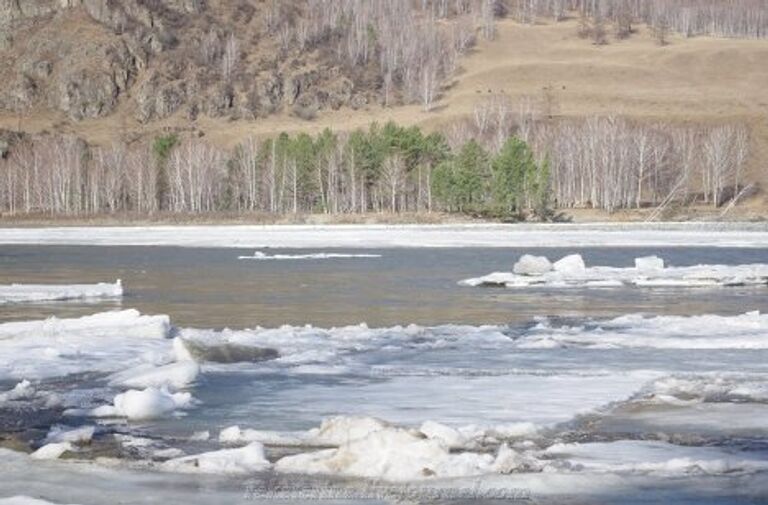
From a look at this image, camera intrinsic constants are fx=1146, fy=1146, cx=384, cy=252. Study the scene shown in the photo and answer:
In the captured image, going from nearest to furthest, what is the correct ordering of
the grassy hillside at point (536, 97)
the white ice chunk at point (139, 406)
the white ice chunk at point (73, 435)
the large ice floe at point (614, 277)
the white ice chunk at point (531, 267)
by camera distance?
the white ice chunk at point (73, 435), the white ice chunk at point (139, 406), the large ice floe at point (614, 277), the white ice chunk at point (531, 267), the grassy hillside at point (536, 97)

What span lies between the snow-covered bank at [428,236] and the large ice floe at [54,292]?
34.6m

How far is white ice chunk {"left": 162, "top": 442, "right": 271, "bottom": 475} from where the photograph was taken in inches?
512

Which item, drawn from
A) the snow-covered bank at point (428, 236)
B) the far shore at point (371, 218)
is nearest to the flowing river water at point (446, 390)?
the snow-covered bank at point (428, 236)

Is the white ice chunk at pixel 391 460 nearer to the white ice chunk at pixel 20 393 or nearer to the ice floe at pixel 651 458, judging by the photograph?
the ice floe at pixel 651 458

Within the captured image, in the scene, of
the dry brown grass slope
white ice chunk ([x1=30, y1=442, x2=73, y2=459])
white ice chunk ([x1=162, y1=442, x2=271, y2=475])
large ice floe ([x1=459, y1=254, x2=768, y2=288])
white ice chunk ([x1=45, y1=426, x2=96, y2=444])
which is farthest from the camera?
the dry brown grass slope

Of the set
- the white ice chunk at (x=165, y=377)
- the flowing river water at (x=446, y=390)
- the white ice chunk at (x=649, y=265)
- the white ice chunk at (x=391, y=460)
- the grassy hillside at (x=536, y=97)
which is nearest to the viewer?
the flowing river water at (x=446, y=390)

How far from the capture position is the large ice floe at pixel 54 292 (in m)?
36.8

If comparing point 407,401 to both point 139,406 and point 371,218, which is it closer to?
point 139,406

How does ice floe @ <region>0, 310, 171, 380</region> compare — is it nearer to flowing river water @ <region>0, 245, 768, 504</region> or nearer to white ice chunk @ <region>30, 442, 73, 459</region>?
flowing river water @ <region>0, 245, 768, 504</region>

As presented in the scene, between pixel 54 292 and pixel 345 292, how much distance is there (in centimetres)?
990

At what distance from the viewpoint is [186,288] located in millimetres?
42625

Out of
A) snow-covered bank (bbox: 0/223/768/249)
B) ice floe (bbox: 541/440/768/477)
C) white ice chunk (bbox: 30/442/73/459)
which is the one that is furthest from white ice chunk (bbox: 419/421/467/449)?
snow-covered bank (bbox: 0/223/768/249)

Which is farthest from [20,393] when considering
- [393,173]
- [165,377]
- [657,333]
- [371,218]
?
[393,173]

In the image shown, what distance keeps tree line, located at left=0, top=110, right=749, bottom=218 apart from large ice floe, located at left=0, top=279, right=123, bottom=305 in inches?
2891
